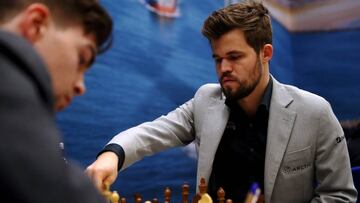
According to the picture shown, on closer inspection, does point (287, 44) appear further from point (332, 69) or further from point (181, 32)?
point (181, 32)

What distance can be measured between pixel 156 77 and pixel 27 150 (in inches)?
93.4

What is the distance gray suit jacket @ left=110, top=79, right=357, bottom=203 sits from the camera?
157cm

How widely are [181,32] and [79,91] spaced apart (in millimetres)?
2343

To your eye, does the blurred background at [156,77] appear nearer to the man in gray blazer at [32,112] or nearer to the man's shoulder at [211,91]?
the man's shoulder at [211,91]

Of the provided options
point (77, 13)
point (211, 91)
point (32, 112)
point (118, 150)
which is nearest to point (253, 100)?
point (211, 91)

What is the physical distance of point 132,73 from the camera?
2.62m

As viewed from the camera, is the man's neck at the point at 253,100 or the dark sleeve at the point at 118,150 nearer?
the dark sleeve at the point at 118,150

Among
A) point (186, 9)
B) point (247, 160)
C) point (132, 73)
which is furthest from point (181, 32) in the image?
point (247, 160)

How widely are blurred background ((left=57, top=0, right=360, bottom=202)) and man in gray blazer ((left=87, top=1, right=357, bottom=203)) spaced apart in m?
0.71

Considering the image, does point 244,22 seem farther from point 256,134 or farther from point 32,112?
point 32,112

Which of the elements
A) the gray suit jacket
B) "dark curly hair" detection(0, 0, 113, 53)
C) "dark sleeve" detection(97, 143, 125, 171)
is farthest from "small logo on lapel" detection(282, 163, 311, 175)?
"dark curly hair" detection(0, 0, 113, 53)

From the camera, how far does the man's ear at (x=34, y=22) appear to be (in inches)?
22.7

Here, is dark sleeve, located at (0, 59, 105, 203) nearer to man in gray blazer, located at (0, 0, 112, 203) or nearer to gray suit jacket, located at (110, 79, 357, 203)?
man in gray blazer, located at (0, 0, 112, 203)

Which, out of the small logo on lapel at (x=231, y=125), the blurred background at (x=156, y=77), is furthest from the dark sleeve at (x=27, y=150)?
the blurred background at (x=156, y=77)
